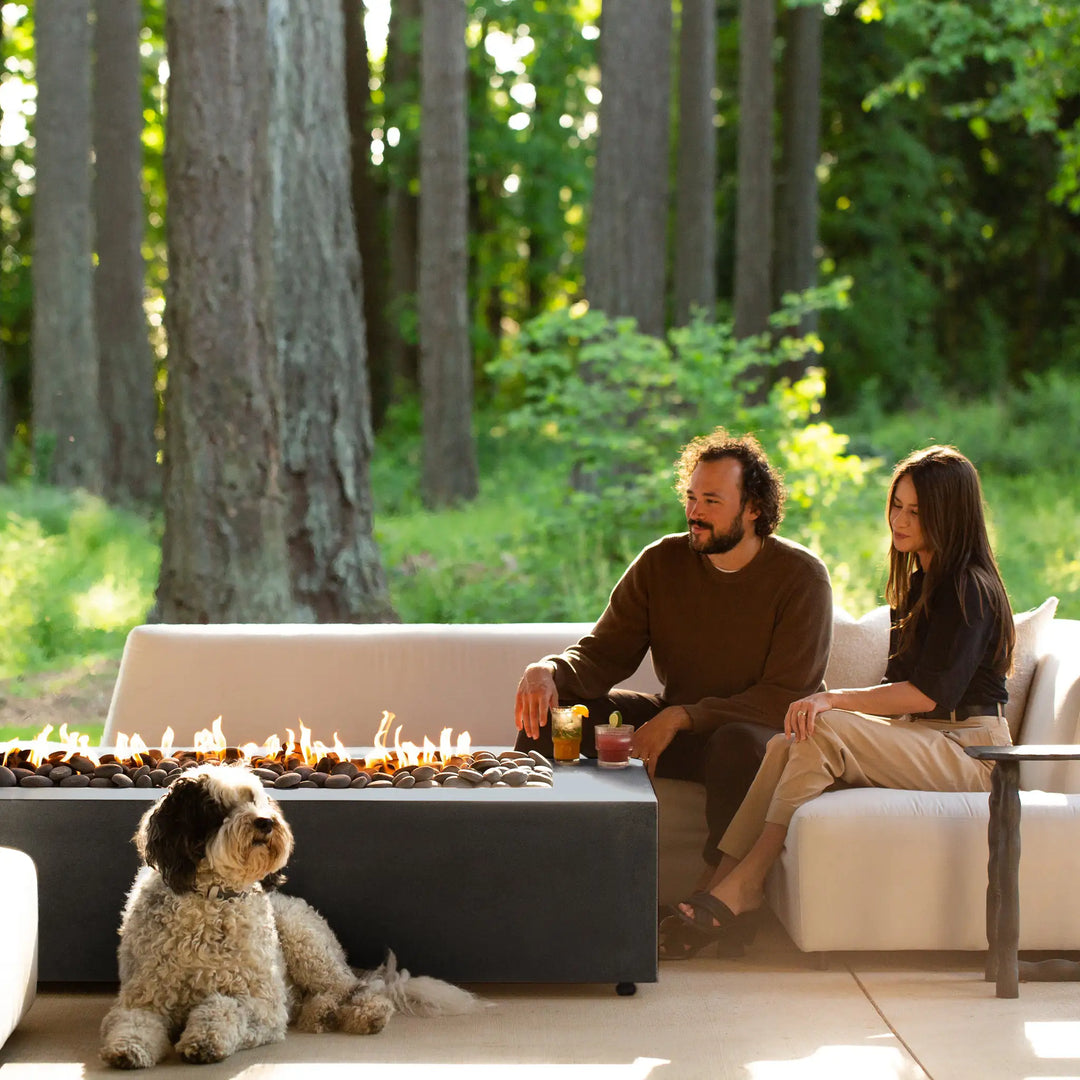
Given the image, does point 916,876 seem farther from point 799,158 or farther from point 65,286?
point 799,158

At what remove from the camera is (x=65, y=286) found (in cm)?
1280

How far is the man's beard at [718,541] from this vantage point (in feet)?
14.7

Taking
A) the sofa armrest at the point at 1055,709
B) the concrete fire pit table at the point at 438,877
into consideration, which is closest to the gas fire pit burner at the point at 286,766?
the concrete fire pit table at the point at 438,877

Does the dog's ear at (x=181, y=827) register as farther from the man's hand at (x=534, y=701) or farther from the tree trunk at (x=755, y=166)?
the tree trunk at (x=755, y=166)

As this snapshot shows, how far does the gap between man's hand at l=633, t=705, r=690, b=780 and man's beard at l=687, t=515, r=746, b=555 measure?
45 centimetres

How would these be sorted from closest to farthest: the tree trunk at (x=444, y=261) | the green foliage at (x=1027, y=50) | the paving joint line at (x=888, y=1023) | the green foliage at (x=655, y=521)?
the paving joint line at (x=888, y=1023), the green foliage at (x=655, y=521), the green foliage at (x=1027, y=50), the tree trunk at (x=444, y=261)

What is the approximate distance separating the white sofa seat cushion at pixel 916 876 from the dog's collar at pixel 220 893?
142cm

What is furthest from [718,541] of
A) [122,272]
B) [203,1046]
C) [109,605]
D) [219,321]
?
[122,272]

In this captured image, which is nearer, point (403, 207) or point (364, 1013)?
point (364, 1013)

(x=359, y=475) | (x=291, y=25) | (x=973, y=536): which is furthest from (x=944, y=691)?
(x=291, y=25)

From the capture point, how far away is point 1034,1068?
11.0ft

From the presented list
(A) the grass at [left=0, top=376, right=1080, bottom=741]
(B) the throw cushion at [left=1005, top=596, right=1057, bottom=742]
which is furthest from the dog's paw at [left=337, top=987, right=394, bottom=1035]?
(A) the grass at [left=0, top=376, right=1080, bottom=741]

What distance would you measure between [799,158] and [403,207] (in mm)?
5063

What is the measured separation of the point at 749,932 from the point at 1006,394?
14281 millimetres
